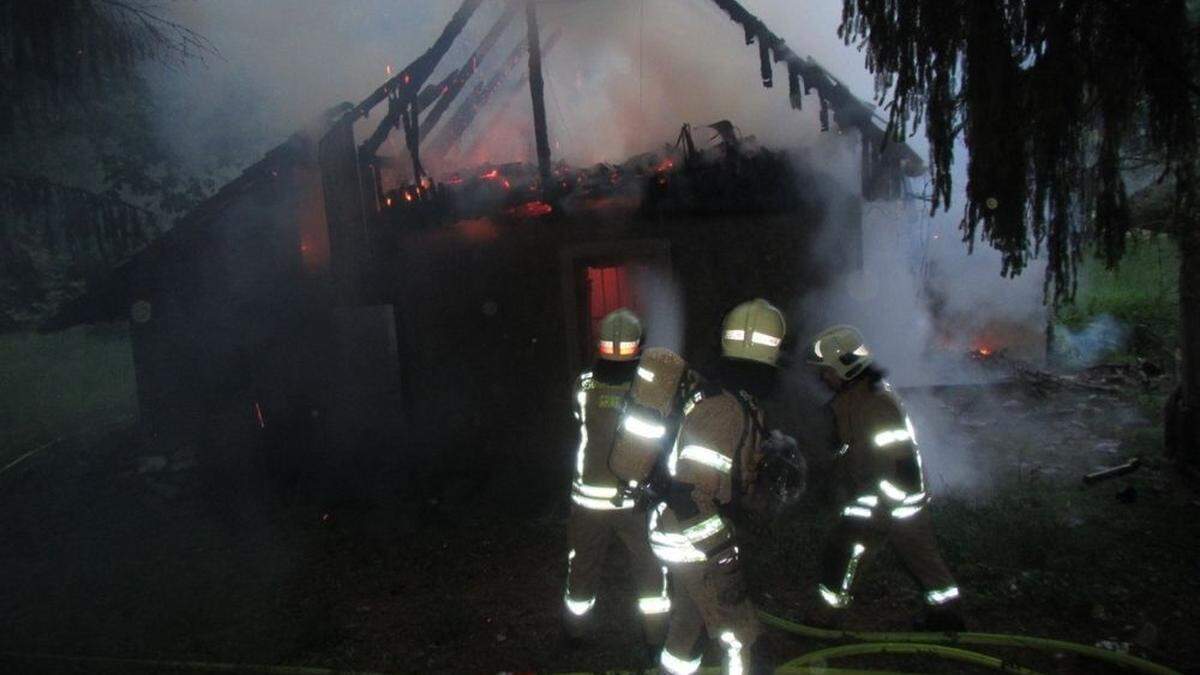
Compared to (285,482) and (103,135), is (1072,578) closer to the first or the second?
(285,482)

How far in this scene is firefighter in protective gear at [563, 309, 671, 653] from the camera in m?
3.77

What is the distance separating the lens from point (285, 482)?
8461 mm

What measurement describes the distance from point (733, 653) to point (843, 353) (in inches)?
68.8

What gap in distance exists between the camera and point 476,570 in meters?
5.56

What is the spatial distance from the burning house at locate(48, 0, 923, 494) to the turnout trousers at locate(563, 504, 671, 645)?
447cm

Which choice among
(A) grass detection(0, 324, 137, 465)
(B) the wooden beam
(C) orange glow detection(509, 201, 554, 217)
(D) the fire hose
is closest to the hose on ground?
(D) the fire hose

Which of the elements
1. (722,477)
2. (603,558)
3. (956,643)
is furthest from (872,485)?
(603,558)

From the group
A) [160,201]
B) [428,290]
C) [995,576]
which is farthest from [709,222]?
[160,201]

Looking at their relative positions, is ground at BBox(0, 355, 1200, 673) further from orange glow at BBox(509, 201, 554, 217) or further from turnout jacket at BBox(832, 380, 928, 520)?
orange glow at BBox(509, 201, 554, 217)

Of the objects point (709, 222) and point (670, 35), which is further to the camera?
point (670, 35)

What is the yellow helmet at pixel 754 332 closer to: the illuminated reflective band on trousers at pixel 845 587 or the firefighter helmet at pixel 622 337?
the firefighter helmet at pixel 622 337

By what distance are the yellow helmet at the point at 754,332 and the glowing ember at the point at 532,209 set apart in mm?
5364

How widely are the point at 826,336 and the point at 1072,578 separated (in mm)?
2706

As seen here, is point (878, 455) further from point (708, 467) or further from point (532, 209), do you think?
point (532, 209)
